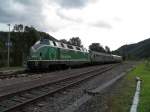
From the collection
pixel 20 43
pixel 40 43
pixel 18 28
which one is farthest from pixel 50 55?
pixel 18 28

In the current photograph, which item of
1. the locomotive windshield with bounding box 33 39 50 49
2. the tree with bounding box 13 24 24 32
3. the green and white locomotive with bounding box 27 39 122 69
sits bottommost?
the green and white locomotive with bounding box 27 39 122 69

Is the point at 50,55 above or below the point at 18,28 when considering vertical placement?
below

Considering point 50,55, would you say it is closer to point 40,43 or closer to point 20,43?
point 40,43

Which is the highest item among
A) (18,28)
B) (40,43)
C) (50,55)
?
(18,28)

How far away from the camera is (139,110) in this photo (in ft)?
A: 33.4

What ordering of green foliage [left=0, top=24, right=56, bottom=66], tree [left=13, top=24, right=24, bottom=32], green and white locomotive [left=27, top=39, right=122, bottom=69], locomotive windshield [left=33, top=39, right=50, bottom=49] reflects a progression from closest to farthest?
green and white locomotive [left=27, top=39, right=122, bottom=69] → locomotive windshield [left=33, top=39, right=50, bottom=49] → green foliage [left=0, top=24, right=56, bottom=66] → tree [left=13, top=24, right=24, bottom=32]

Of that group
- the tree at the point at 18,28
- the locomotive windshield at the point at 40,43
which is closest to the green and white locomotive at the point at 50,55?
the locomotive windshield at the point at 40,43

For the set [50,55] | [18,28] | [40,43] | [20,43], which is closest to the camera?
[40,43]

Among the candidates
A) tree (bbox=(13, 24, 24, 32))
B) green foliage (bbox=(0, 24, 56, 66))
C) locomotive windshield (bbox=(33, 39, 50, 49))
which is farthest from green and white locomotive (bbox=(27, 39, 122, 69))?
tree (bbox=(13, 24, 24, 32))

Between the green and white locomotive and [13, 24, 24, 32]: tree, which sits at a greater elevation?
[13, 24, 24, 32]: tree

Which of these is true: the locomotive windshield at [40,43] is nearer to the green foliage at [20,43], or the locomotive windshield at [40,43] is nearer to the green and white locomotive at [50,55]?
the green and white locomotive at [50,55]

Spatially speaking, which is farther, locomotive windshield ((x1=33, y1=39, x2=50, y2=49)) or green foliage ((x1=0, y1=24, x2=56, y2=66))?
green foliage ((x1=0, y1=24, x2=56, y2=66))

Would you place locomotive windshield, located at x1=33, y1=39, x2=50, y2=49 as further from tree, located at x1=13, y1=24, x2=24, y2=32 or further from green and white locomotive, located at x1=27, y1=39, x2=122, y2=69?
tree, located at x1=13, y1=24, x2=24, y2=32

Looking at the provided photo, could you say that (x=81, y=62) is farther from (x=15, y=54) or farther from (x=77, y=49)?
(x=15, y=54)
